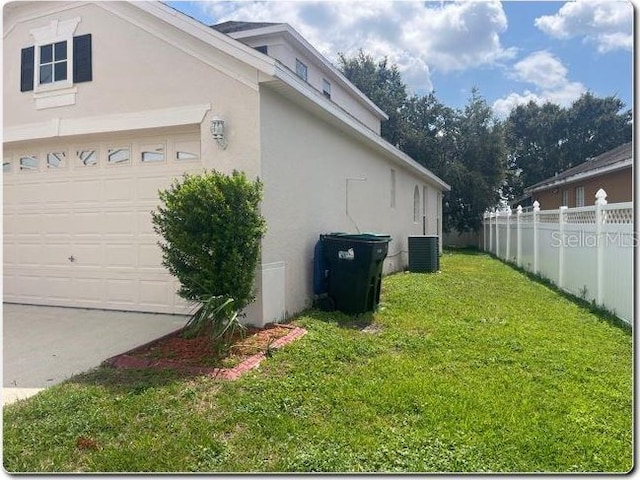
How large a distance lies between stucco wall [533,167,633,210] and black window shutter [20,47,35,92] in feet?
50.6

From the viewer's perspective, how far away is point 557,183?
71.3ft

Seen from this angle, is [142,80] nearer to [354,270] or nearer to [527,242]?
[354,270]

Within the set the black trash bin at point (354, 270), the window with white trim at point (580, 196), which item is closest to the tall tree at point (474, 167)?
the window with white trim at point (580, 196)

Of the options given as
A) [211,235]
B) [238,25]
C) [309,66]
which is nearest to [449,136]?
[309,66]

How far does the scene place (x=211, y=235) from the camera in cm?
504

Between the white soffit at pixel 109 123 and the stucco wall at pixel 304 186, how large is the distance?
3.54 ft

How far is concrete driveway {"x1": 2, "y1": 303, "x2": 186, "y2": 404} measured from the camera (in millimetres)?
4496

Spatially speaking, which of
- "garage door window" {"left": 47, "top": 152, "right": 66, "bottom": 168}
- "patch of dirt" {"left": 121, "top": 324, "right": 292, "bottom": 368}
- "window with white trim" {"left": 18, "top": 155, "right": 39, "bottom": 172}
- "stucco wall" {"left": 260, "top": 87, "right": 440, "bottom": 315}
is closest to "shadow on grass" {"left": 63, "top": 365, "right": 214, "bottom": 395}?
"patch of dirt" {"left": 121, "top": 324, "right": 292, "bottom": 368}

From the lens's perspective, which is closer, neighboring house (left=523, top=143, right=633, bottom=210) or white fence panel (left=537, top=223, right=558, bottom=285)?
white fence panel (left=537, top=223, right=558, bottom=285)

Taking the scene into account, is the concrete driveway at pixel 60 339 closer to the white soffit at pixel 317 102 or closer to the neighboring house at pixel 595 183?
the white soffit at pixel 317 102

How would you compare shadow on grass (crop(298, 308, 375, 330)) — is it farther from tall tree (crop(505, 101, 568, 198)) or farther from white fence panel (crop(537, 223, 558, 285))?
tall tree (crop(505, 101, 568, 198))

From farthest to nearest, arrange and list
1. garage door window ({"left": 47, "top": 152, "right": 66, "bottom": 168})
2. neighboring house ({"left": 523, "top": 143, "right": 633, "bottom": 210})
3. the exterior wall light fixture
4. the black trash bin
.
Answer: neighboring house ({"left": 523, "top": 143, "right": 633, "bottom": 210})
garage door window ({"left": 47, "top": 152, "right": 66, "bottom": 168})
the black trash bin
the exterior wall light fixture

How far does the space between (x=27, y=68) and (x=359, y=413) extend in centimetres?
746

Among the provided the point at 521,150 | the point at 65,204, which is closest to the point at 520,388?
the point at 65,204
